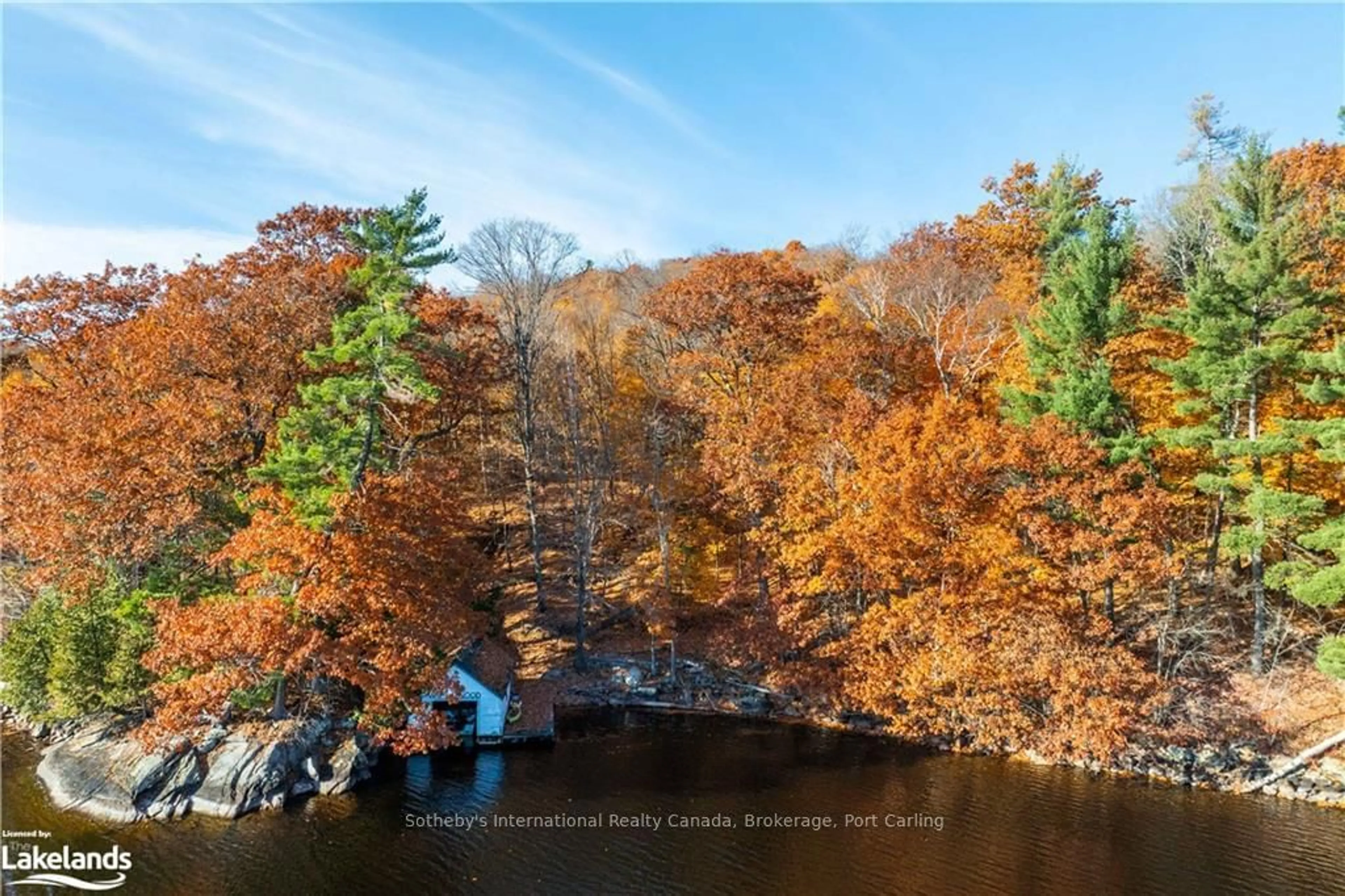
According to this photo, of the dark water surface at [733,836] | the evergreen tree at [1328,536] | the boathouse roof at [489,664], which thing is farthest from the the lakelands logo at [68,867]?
the evergreen tree at [1328,536]

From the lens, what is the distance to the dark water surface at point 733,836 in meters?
17.0

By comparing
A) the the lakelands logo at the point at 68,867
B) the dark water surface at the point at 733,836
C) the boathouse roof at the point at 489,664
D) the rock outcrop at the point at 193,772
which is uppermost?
the boathouse roof at the point at 489,664

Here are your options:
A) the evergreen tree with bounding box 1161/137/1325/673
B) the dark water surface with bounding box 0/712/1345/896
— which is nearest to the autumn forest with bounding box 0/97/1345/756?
the evergreen tree with bounding box 1161/137/1325/673

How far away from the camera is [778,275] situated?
111ft

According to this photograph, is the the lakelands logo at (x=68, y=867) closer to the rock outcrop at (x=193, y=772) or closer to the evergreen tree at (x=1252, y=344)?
the rock outcrop at (x=193, y=772)

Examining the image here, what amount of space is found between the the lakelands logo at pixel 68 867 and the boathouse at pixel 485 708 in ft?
28.4

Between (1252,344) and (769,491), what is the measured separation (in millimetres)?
17037

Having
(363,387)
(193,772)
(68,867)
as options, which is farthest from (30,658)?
(363,387)

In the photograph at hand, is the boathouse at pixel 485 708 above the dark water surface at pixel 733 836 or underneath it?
above

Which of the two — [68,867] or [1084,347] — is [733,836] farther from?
[1084,347]

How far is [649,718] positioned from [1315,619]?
24113 millimetres

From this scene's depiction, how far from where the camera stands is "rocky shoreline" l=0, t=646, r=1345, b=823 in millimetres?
19734

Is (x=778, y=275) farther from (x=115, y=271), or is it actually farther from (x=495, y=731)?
(x=115, y=271)

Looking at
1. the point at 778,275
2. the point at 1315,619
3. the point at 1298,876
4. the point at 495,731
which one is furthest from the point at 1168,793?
the point at 778,275
